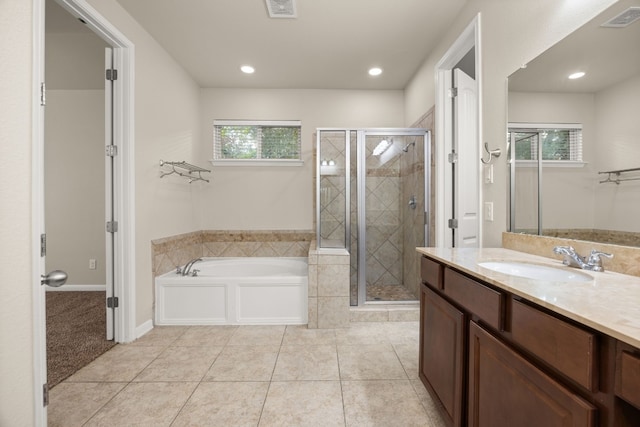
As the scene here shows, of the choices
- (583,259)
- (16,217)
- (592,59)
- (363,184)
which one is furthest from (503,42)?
(16,217)

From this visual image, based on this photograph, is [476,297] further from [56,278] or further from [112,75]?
[112,75]

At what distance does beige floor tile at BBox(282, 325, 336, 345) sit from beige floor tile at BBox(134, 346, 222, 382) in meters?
0.58

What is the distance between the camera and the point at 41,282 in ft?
4.16

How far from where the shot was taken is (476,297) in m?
1.07

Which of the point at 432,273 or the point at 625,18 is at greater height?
the point at 625,18

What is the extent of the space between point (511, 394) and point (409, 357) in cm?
136

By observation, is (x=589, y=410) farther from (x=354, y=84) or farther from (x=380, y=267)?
(x=354, y=84)

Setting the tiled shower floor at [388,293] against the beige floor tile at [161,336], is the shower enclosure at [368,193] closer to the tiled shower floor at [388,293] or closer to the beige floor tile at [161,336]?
the tiled shower floor at [388,293]

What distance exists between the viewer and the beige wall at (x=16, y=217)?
113cm

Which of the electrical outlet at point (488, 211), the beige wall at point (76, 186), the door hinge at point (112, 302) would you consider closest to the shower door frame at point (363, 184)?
the electrical outlet at point (488, 211)

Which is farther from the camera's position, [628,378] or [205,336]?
[205,336]

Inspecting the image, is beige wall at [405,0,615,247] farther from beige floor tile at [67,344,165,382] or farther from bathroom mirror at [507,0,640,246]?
beige floor tile at [67,344,165,382]

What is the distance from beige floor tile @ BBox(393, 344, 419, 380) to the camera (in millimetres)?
1927

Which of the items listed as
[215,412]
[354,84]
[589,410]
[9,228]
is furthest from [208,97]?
[589,410]
